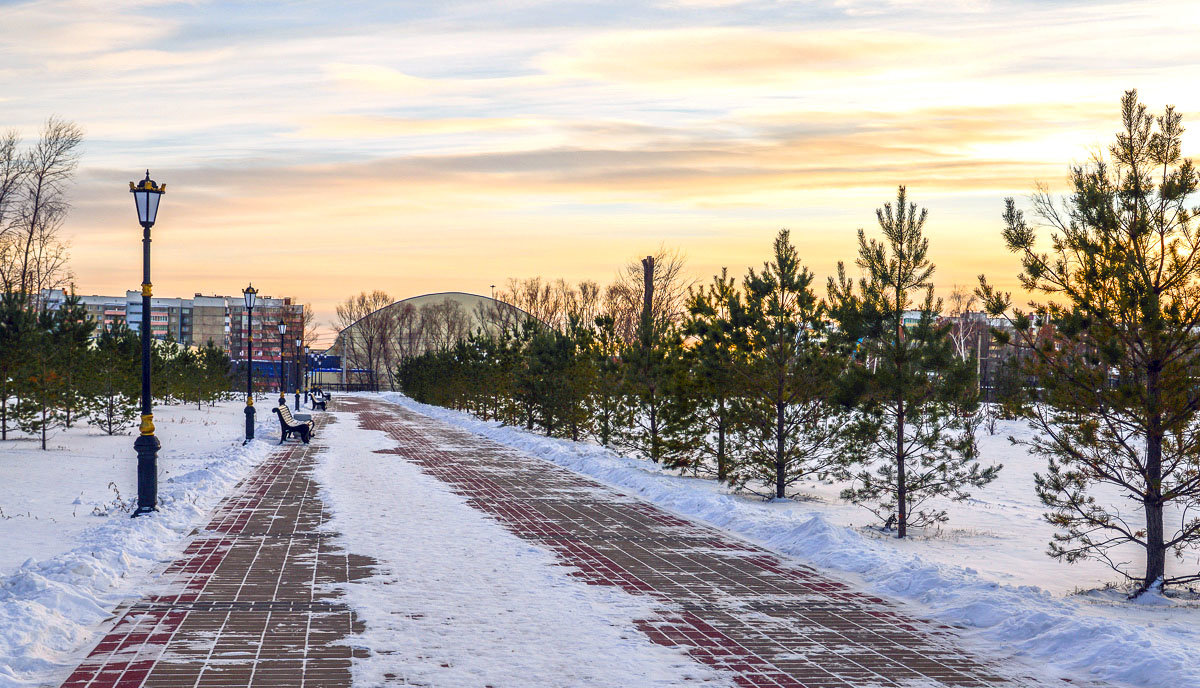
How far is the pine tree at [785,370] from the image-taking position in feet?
54.1

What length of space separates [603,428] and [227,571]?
16515mm

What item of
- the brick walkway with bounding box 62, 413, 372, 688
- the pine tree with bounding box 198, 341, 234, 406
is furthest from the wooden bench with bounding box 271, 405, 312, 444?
the pine tree with bounding box 198, 341, 234, 406

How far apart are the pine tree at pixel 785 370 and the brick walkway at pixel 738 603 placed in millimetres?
3072

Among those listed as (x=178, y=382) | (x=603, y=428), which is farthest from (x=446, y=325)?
(x=603, y=428)

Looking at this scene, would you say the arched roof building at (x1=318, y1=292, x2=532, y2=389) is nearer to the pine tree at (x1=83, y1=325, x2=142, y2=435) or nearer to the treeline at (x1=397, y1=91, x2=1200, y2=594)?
the pine tree at (x1=83, y1=325, x2=142, y2=435)

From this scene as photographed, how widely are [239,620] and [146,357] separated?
7042 millimetres

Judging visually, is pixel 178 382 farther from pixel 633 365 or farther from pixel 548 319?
pixel 548 319

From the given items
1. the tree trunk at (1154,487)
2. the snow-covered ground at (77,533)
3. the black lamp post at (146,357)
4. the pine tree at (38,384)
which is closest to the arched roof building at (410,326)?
the pine tree at (38,384)

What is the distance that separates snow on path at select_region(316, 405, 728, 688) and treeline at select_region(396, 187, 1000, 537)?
5.74 meters

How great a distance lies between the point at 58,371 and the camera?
26.0 meters

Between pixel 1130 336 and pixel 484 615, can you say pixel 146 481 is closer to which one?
pixel 484 615

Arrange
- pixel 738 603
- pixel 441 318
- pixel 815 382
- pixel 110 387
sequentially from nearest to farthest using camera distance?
pixel 738 603
pixel 815 382
pixel 110 387
pixel 441 318

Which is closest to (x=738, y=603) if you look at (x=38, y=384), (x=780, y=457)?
(x=780, y=457)

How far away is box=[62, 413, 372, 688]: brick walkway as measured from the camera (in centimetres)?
612
